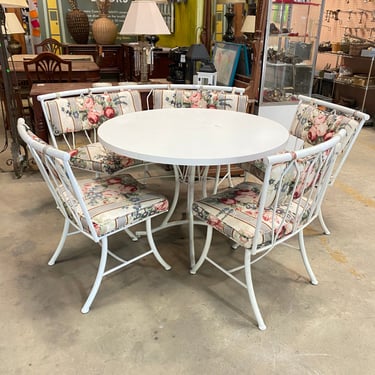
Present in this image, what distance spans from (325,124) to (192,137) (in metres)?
0.89

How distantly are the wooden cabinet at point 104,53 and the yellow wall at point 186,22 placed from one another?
0.88 meters

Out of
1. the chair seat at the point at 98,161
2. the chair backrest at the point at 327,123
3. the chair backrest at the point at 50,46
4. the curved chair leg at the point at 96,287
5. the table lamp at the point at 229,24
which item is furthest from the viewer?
the chair backrest at the point at 50,46

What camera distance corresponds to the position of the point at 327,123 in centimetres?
220

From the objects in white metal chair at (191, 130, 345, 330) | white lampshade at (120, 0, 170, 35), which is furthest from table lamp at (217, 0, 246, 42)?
white metal chair at (191, 130, 345, 330)

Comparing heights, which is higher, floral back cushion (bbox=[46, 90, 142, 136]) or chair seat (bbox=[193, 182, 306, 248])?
floral back cushion (bbox=[46, 90, 142, 136])

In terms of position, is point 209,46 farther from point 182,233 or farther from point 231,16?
point 182,233

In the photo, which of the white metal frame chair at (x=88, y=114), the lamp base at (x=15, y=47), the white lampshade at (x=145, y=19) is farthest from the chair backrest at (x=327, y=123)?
the lamp base at (x=15, y=47)

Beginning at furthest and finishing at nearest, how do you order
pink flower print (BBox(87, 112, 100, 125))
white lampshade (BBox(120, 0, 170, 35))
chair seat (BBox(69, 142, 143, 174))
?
white lampshade (BBox(120, 0, 170, 35))
pink flower print (BBox(87, 112, 100, 125))
chair seat (BBox(69, 142, 143, 174))

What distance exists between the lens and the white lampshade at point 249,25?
3682 mm

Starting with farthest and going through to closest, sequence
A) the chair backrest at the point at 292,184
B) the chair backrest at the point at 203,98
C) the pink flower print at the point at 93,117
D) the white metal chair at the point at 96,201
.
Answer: the chair backrest at the point at 203,98, the pink flower print at the point at 93,117, the white metal chair at the point at 96,201, the chair backrest at the point at 292,184

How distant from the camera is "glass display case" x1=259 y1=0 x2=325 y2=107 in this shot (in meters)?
3.35

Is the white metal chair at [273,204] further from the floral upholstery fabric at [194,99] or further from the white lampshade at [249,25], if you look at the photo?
the white lampshade at [249,25]

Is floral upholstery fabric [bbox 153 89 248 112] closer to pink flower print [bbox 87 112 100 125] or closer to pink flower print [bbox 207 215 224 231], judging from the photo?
pink flower print [bbox 87 112 100 125]

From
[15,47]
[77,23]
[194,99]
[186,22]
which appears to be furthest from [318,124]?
[15,47]
